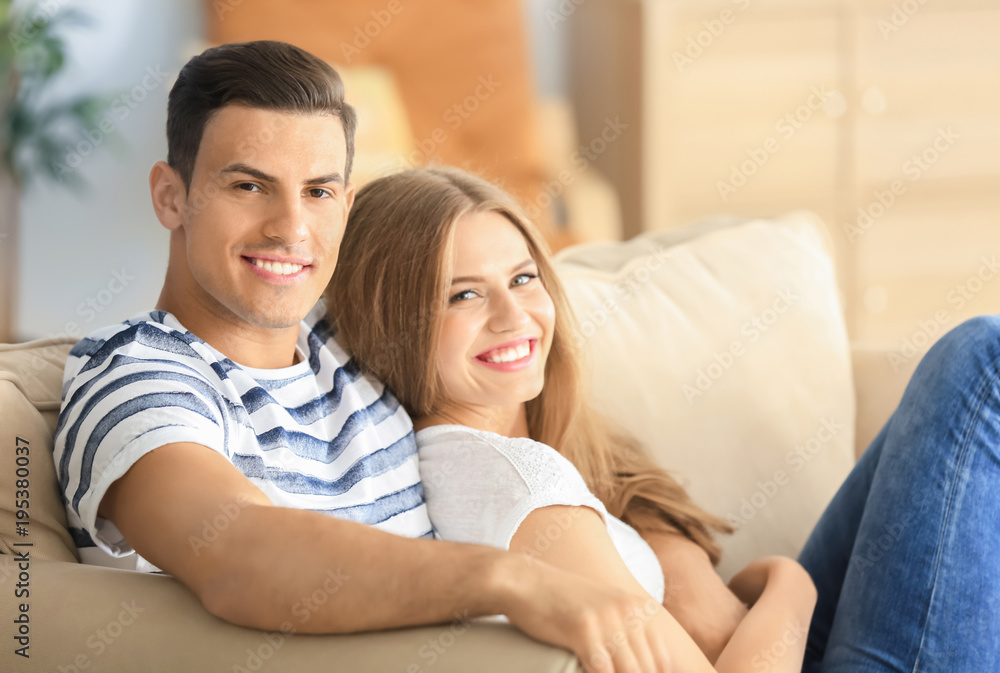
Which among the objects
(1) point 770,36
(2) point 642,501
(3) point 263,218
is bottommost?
(2) point 642,501

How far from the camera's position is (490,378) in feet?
3.30

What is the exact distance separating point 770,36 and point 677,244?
206 centimetres

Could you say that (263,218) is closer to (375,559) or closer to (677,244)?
(375,559)

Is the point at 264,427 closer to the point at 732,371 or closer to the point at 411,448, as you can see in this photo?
the point at 411,448

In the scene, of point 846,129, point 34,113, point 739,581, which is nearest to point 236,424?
point 739,581

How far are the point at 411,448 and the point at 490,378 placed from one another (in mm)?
118

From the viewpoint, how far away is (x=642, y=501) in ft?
3.75

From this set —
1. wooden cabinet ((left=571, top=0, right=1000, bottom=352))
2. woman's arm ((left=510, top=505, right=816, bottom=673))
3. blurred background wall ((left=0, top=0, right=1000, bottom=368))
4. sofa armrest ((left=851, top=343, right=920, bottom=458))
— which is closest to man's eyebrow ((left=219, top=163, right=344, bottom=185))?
woman's arm ((left=510, top=505, right=816, bottom=673))

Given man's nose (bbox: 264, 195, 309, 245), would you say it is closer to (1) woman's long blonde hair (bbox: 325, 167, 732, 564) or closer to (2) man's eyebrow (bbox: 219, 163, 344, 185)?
(2) man's eyebrow (bbox: 219, 163, 344, 185)

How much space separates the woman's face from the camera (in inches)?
39.1

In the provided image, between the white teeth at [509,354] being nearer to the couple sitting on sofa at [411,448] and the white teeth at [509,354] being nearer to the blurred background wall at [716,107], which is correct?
the couple sitting on sofa at [411,448]

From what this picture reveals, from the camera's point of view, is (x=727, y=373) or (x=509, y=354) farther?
(x=727, y=373)

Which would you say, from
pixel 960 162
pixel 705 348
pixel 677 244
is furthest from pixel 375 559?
pixel 960 162

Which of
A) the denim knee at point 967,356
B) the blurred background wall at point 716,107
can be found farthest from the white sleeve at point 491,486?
the blurred background wall at point 716,107
